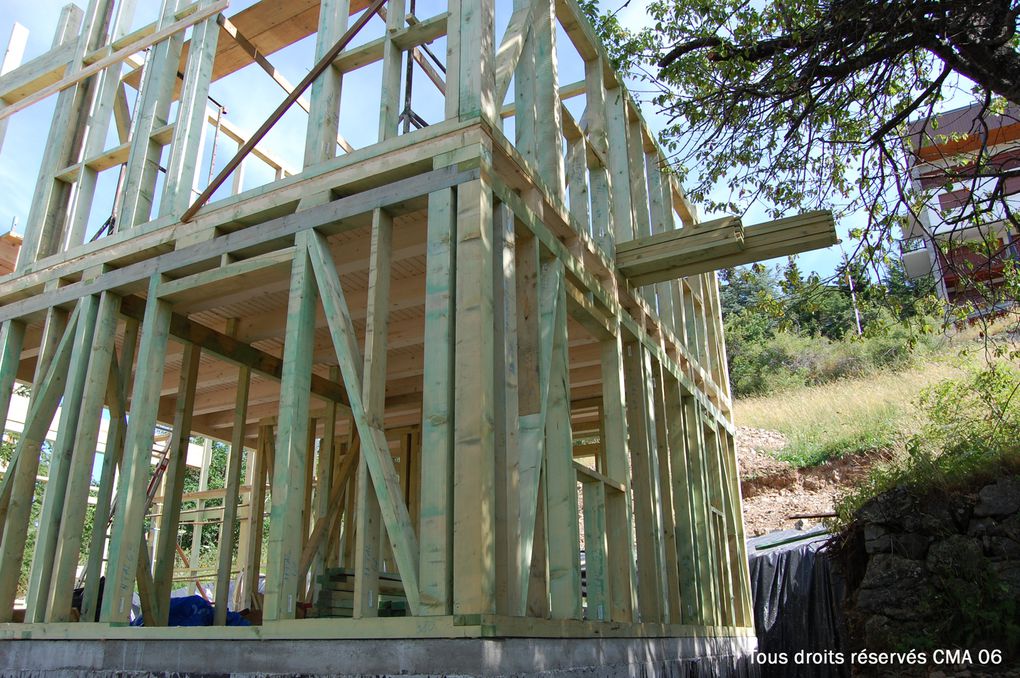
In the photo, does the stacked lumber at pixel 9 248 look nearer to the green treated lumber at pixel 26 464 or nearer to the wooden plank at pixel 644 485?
the green treated lumber at pixel 26 464

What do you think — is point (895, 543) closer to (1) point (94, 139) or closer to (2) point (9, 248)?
(1) point (94, 139)

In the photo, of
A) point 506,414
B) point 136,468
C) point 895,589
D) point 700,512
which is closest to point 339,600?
point 136,468

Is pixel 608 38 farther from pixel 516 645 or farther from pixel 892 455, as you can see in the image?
pixel 892 455

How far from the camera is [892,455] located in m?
19.6

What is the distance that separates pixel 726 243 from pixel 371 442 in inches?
156

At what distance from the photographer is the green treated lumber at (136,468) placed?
5449mm

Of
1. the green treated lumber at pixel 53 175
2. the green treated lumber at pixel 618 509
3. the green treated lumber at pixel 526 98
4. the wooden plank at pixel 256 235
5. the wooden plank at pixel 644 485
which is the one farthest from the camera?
the green treated lumber at pixel 53 175

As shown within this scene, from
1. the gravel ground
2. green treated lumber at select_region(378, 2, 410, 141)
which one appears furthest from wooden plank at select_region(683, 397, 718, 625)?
the gravel ground

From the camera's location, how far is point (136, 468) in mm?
5742

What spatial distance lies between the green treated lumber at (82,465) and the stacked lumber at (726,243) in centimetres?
478

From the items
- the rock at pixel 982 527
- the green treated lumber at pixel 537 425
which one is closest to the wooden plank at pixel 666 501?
the green treated lumber at pixel 537 425

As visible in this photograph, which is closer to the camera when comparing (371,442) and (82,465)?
(371,442)

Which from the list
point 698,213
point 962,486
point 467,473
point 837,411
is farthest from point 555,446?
point 837,411

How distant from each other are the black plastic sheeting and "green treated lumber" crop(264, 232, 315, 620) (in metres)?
8.98
